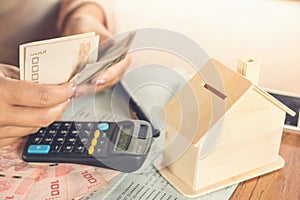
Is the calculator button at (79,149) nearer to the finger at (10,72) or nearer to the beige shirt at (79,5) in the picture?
the finger at (10,72)

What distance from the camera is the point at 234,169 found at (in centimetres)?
67

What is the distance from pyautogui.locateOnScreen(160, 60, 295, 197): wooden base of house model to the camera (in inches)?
24.9

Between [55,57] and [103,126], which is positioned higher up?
[55,57]

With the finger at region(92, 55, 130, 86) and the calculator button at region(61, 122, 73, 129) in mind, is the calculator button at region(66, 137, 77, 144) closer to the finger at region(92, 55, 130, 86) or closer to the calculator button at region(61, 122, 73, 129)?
the calculator button at region(61, 122, 73, 129)

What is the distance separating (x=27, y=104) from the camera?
670 millimetres

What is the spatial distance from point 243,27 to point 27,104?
46 centimetres

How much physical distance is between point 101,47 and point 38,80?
20cm

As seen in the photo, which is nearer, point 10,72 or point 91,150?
point 91,150

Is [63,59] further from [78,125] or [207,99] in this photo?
[207,99]

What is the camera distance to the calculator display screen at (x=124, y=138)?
70 cm

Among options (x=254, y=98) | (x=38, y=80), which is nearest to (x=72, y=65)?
(x=38, y=80)

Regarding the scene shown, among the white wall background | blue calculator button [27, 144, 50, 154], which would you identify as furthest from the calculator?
the white wall background

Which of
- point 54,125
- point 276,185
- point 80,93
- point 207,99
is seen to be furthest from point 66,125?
point 276,185

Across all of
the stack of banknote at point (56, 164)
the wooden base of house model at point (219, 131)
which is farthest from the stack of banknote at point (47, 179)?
the wooden base of house model at point (219, 131)
